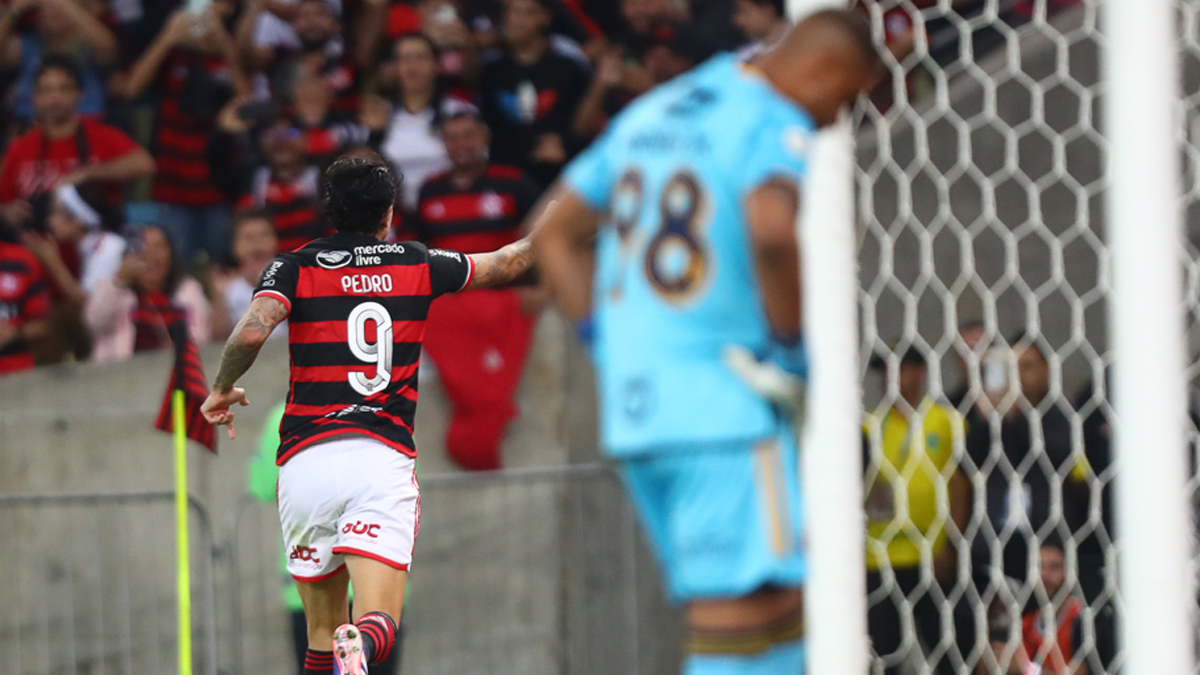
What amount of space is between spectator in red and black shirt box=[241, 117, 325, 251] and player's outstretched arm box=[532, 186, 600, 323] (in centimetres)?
378

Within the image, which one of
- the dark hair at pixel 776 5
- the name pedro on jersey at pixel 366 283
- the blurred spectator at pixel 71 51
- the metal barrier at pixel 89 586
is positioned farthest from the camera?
the blurred spectator at pixel 71 51

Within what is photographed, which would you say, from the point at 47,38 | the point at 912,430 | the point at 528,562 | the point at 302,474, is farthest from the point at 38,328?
the point at 912,430

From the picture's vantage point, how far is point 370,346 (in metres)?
3.81

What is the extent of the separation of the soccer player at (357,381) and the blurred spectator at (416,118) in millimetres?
2966

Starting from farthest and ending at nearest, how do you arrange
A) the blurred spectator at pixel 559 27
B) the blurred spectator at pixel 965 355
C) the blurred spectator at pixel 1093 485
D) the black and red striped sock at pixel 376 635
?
1. the blurred spectator at pixel 559 27
2. the blurred spectator at pixel 965 355
3. the blurred spectator at pixel 1093 485
4. the black and red striped sock at pixel 376 635

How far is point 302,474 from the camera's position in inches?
152

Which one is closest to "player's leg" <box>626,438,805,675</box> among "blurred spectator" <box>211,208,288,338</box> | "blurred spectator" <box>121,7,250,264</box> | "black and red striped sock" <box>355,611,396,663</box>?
"black and red striped sock" <box>355,611,396,663</box>

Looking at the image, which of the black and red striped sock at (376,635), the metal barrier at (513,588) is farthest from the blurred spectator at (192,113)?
the black and red striped sock at (376,635)

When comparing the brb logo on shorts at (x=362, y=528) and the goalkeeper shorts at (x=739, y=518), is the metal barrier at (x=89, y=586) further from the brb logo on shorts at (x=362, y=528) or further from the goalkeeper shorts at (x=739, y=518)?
the goalkeeper shorts at (x=739, y=518)

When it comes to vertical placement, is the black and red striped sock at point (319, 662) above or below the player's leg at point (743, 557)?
below

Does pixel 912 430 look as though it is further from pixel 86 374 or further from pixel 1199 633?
pixel 86 374

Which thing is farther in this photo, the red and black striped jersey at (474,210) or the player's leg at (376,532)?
the red and black striped jersey at (474,210)

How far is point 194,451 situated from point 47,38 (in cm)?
277

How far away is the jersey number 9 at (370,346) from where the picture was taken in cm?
380
